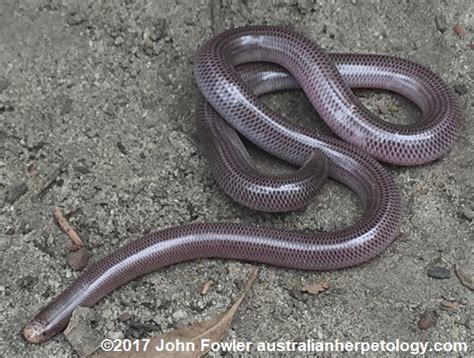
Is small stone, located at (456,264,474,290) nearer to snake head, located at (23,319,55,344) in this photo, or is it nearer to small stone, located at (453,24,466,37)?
small stone, located at (453,24,466,37)

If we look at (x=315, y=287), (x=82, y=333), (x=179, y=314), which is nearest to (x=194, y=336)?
(x=179, y=314)

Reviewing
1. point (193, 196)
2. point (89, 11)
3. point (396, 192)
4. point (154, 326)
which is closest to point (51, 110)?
point (89, 11)

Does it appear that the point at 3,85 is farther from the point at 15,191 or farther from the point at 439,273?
the point at 439,273

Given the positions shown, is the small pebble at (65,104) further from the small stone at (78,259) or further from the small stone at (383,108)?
the small stone at (383,108)

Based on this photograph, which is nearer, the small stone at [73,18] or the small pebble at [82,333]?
the small pebble at [82,333]

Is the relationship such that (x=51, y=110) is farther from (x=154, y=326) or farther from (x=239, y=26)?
(x=154, y=326)

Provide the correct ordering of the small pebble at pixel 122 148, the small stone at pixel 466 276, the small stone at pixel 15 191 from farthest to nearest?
the small pebble at pixel 122 148, the small stone at pixel 15 191, the small stone at pixel 466 276

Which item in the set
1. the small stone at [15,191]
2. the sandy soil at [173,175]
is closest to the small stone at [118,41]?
the sandy soil at [173,175]
